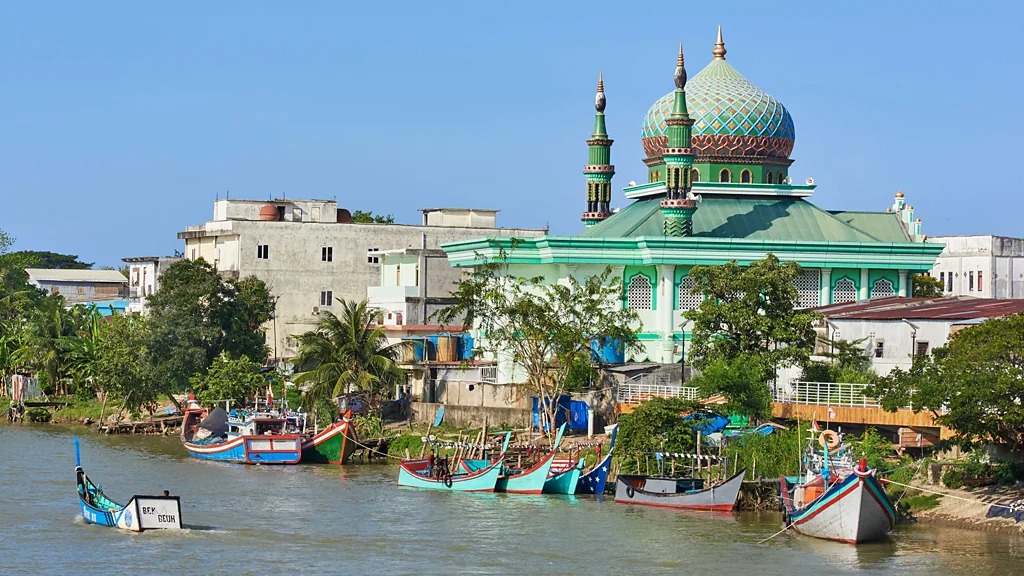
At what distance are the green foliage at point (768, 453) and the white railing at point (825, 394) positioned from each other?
86.4 inches

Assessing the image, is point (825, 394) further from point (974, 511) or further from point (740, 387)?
point (974, 511)

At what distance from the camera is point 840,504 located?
38.7m

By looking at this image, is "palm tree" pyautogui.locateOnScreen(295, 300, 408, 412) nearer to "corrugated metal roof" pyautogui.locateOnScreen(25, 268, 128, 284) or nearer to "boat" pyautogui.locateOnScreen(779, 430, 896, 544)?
"boat" pyautogui.locateOnScreen(779, 430, 896, 544)

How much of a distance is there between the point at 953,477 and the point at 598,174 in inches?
1209

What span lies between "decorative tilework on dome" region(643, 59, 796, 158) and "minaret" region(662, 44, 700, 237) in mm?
2191

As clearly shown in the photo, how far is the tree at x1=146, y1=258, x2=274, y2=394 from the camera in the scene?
223ft

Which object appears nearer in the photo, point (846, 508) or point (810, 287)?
point (846, 508)

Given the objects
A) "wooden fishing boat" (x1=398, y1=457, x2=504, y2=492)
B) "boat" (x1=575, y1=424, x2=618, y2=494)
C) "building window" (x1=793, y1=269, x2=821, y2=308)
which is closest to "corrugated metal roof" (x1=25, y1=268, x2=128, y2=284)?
"building window" (x1=793, y1=269, x2=821, y2=308)

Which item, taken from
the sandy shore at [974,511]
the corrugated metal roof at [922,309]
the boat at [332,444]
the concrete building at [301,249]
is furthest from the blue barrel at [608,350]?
the concrete building at [301,249]

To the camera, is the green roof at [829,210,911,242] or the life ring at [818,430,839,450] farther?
the green roof at [829,210,911,242]

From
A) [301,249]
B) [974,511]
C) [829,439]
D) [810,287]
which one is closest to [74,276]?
[301,249]

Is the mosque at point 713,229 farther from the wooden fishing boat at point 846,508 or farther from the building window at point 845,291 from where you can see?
the wooden fishing boat at point 846,508

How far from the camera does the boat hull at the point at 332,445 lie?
2207 inches

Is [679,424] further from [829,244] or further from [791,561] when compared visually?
[829,244]
